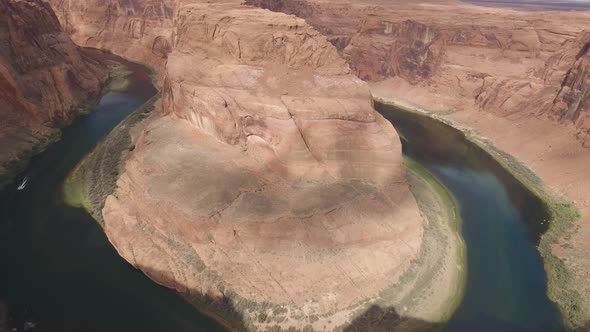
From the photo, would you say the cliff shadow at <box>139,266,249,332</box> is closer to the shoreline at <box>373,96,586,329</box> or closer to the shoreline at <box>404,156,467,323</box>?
the shoreline at <box>404,156,467,323</box>

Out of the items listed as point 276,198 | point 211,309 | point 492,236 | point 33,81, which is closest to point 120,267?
→ point 211,309

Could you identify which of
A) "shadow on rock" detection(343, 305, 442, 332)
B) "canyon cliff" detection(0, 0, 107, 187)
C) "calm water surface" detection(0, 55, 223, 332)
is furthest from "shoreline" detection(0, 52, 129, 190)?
"shadow on rock" detection(343, 305, 442, 332)

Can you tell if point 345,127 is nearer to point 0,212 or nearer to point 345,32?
point 0,212

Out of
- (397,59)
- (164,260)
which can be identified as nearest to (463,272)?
Result: (164,260)

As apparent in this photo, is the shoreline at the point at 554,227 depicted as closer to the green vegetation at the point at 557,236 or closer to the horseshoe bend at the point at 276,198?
the green vegetation at the point at 557,236

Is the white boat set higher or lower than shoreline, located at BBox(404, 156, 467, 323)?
higher

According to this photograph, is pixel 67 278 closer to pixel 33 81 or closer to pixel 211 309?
pixel 211 309

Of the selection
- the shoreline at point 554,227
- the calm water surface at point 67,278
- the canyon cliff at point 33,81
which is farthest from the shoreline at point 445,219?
the canyon cliff at point 33,81
